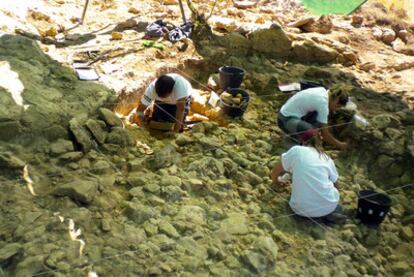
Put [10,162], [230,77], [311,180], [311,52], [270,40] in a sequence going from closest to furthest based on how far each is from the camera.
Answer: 1. [10,162]
2. [311,180]
3. [230,77]
4. [270,40]
5. [311,52]

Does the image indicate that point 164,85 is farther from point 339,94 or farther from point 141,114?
point 339,94

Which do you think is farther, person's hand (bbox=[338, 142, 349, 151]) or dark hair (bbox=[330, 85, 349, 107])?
person's hand (bbox=[338, 142, 349, 151])

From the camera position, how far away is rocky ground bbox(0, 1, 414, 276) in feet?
9.41

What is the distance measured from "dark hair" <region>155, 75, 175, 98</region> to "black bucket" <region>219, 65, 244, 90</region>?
115 cm

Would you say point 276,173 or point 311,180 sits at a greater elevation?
point 311,180

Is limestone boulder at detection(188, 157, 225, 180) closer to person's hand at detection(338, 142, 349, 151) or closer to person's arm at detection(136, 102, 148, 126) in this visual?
person's arm at detection(136, 102, 148, 126)

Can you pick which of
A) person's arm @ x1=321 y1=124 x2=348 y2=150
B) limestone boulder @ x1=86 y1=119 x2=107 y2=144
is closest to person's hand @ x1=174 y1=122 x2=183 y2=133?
limestone boulder @ x1=86 y1=119 x2=107 y2=144

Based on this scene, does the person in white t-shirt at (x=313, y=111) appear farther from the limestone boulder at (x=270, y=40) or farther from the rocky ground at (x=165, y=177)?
the limestone boulder at (x=270, y=40)

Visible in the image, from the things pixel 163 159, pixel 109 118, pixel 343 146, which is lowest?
pixel 343 146

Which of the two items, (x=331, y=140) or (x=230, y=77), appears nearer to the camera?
(x=331, y=140)

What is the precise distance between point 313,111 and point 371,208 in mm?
1170

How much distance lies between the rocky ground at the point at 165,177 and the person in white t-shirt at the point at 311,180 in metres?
0.16

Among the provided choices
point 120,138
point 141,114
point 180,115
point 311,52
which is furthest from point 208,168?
point 311,52

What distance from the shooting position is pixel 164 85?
438 centimetres
